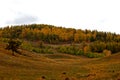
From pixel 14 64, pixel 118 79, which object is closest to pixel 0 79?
pixel 118 79

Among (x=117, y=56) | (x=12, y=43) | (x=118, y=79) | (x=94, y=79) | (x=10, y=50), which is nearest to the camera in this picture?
(x=118, y=79)

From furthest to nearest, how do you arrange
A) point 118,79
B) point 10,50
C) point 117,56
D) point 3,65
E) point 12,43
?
point 10,50 → point 12,43 → point 117,56 → point 3,65 → point 118,79

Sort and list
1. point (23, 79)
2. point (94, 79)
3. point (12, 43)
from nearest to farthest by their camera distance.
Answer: point (94, 79), point (23, 79), point (12, 43)

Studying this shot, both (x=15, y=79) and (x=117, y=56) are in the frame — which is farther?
(x=117, y=56)

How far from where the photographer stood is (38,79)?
4366 cm

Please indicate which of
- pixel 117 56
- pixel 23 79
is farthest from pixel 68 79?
pixel 117 56

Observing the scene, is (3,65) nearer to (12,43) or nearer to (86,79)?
(86,79)

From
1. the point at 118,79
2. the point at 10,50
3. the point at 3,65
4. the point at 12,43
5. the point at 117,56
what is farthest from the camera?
the point at 10,50

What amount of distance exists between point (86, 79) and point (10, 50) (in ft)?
206

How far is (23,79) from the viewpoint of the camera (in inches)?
1710

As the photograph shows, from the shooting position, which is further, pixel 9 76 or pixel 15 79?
pixel 9 76

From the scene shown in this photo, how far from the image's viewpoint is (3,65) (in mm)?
58969

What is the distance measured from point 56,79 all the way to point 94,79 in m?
6.50

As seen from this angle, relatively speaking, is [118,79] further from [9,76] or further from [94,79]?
[9,76]
